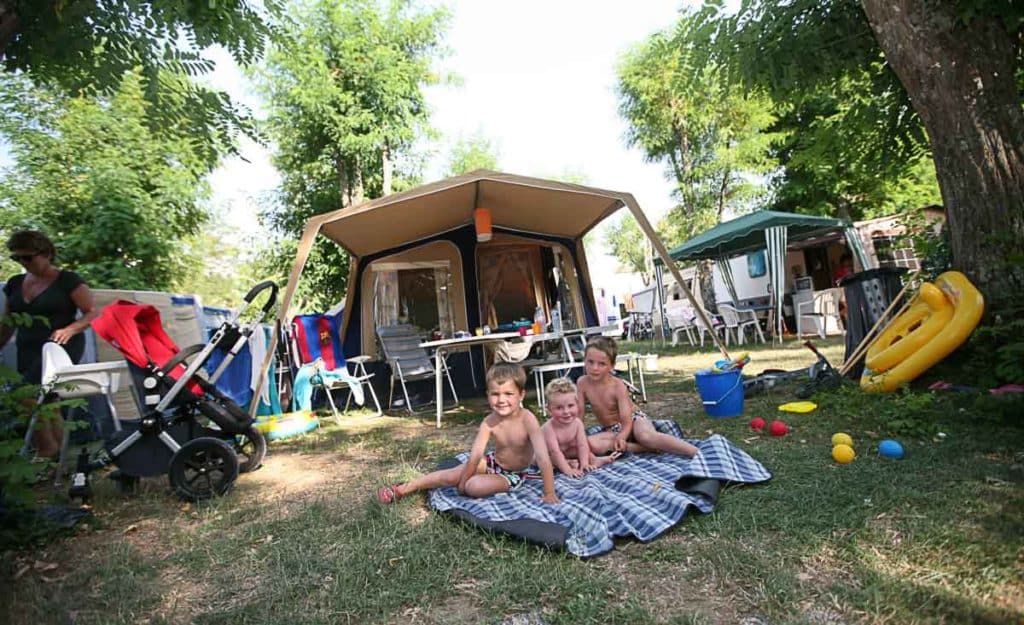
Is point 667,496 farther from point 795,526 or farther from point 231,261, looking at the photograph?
point 231,261

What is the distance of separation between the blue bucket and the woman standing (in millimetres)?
4558

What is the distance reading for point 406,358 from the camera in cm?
679

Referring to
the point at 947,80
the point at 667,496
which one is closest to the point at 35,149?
the point at 667,496

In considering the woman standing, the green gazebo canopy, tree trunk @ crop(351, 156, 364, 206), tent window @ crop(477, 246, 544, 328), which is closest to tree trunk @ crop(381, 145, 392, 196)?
tree trunk @ crop(351, 156, 364, 206)

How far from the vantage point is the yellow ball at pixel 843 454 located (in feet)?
9.25

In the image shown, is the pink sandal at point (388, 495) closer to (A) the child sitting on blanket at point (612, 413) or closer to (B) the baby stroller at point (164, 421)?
(B) the baby stroller at point (164, 421)

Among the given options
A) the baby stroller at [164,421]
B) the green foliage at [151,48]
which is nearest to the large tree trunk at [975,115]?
the green foliage at [151,48]

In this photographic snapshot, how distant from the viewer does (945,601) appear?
1.48 m

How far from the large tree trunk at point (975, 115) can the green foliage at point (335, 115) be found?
1146 cm

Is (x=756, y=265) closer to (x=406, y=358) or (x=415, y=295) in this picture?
(x=415, y=295)

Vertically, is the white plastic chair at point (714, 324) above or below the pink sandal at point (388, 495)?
above

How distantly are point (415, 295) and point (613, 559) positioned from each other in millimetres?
6034

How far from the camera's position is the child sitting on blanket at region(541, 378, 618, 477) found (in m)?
2.93

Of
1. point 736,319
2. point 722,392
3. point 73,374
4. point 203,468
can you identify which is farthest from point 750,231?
point 73,374
